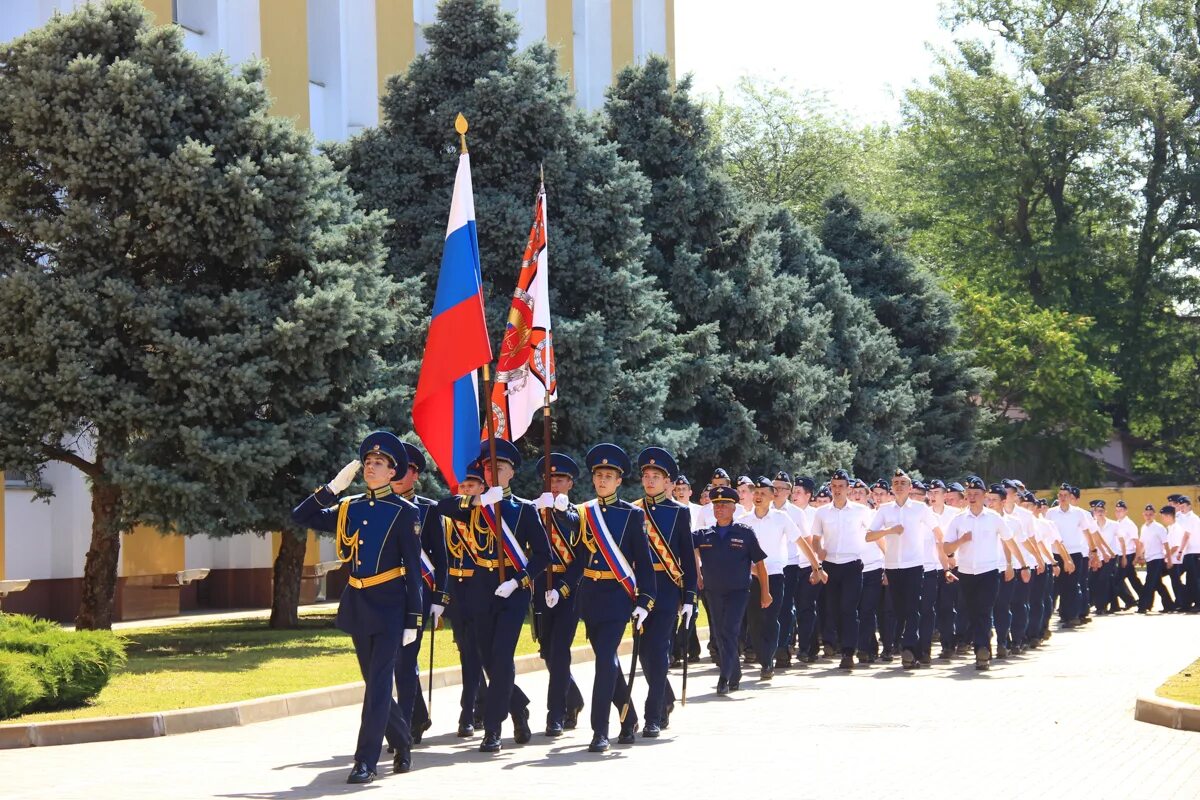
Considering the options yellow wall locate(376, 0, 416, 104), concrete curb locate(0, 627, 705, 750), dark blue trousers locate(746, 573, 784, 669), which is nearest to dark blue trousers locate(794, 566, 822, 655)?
dark blue trousers locate(746, 573, 784, 669)

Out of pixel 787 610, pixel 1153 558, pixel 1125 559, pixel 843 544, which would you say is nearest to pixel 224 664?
pixel 787 610

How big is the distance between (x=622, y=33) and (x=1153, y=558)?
73.8ft

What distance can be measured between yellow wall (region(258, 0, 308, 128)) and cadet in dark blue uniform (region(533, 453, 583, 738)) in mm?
20390

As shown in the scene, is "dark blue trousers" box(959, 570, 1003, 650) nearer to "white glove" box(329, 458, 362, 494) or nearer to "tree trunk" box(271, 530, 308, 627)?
"tree trunk" box(271, 530, 308, 627)

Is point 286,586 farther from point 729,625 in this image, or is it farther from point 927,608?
point 729,625

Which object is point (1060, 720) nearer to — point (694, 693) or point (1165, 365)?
point (694, 693)

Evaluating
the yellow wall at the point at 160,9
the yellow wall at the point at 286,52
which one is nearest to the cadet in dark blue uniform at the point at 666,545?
the yellow wall at the point at 160,9

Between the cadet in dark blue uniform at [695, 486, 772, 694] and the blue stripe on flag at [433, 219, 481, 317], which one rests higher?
the blue stripe on flag at [433, 219, 481, 317]

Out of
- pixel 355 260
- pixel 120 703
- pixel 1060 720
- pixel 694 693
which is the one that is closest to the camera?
pixel 1060 720

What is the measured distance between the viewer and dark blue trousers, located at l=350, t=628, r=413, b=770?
35.3ft

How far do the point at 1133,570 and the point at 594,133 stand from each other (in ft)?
40.8

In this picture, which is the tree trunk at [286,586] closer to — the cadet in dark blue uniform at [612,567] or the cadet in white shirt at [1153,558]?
the cadet in dark blue uniform at [612,567]

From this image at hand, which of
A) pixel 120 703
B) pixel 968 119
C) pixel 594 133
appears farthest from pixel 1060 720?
pixel 968 119

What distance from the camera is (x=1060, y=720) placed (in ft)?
45.3
